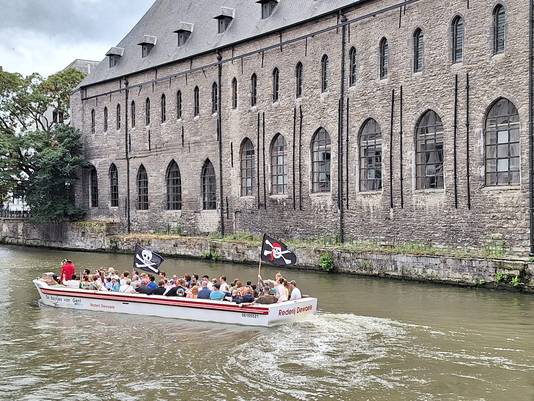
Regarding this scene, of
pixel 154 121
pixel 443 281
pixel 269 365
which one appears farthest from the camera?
pixel 154 121

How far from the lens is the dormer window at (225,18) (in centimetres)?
3650

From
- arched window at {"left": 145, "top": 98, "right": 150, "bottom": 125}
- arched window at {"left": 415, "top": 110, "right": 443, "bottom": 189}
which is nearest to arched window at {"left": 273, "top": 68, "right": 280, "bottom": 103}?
arched window at {"left": 415, "top": 110, "right": 443, "bottom": 189}

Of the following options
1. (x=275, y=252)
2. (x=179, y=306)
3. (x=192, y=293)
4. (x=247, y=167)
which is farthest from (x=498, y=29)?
(x=247, y=167)

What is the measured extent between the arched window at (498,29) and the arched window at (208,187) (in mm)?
16934

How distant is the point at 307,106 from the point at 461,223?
9.35 m

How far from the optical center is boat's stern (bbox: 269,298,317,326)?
1647 cm

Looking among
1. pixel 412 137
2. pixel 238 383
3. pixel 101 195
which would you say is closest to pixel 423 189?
pixel 412 137

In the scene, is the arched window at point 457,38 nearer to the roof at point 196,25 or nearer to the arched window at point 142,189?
the roof at point 196,25

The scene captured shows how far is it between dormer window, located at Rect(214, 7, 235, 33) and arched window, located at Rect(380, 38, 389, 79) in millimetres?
11437

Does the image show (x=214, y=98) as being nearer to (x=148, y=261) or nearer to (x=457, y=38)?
(x=457, y=38)

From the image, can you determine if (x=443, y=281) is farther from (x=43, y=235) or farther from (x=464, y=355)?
(x=43, y=235)

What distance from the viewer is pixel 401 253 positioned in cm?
2348

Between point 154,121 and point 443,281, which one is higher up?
point 154,121

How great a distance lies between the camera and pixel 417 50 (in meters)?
26.0
